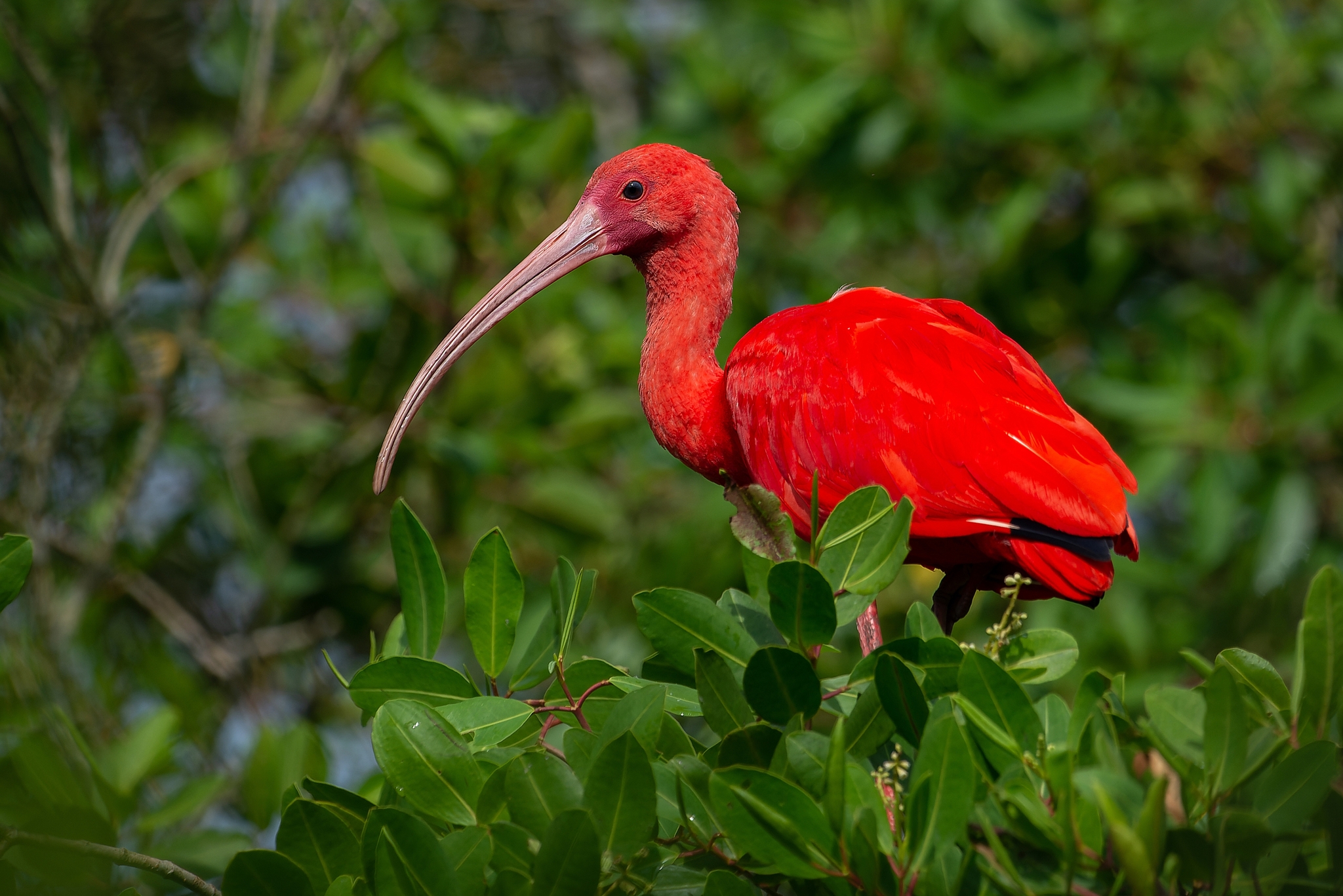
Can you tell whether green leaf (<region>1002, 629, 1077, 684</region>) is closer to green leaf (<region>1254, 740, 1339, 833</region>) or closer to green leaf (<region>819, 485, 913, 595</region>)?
green leaf (<region>819, 485, 913, 595</region>)

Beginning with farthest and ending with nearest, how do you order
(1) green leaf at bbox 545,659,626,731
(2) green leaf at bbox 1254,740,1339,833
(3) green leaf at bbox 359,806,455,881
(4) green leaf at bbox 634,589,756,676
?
1. (1) green leaf at bbox 545,659,626,731
2. (4) green leaf at bbox 634,589,756,676
3. (3) green leaf at bbox 359,806,455,881
4. (2) green leaf at bbox 1254,740,1339,833

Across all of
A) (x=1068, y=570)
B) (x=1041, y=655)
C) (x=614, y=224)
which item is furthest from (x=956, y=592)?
(x=614, y=224)

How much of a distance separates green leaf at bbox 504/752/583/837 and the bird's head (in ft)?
5.10

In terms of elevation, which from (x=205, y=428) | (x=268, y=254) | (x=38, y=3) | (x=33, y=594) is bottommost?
(x=33, y=594)

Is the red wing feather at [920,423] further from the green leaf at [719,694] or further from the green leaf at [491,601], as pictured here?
the green leaf at [719,694]

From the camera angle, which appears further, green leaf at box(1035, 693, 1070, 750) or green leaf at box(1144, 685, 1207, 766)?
green leaf at box(1035, 693, 1070, 750)

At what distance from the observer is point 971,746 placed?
1642mm

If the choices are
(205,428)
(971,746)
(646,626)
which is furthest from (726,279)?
(205,428)

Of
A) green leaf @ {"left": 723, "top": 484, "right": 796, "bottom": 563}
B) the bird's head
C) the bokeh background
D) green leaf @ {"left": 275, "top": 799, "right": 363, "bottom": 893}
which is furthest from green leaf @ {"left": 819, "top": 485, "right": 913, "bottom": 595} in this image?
the bokeh background

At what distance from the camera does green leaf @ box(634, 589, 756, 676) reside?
1.77 m

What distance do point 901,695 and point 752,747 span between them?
21 centimetres

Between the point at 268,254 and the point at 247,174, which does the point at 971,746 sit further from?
the point at 268,254

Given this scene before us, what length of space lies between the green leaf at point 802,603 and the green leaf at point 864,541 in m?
0.11

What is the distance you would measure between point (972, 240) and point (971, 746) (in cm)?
448
